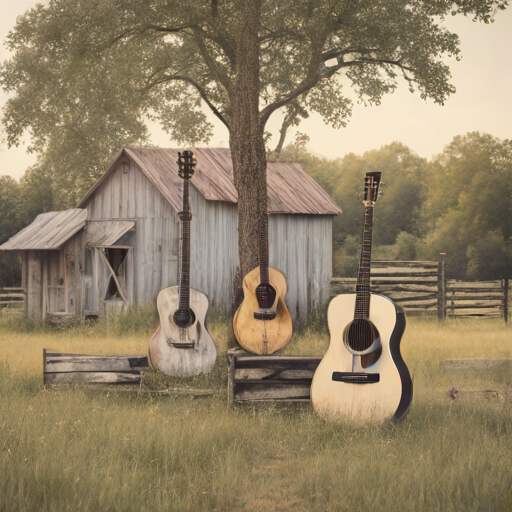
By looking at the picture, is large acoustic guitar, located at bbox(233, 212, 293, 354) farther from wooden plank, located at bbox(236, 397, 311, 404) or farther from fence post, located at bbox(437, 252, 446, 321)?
fence post, located at bbox(437, 252, 446, 321)

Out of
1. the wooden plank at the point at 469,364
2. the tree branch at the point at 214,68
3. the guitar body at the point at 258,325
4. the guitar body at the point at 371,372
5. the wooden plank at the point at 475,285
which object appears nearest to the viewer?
the guitar body at the point at 371,372

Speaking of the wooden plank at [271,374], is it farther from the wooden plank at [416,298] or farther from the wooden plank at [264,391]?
the wooden plank at [416,298]

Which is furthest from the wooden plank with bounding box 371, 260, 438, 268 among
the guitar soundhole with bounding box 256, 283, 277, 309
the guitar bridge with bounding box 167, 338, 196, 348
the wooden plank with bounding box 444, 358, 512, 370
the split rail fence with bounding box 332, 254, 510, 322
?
the guitar bridge with bounding box 167, 338, 196, 348

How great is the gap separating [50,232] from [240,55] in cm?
1162

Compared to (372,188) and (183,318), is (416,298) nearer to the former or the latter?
(183,318)

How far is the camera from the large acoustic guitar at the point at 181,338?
834cm

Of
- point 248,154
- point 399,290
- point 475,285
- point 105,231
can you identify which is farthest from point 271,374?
point 475,285

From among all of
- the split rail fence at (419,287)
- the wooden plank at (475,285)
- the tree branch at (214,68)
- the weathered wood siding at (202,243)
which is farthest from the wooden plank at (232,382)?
the wooden plank at (475,285)

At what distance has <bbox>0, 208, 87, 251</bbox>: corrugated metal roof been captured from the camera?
60.1ft

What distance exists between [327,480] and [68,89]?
11313mm

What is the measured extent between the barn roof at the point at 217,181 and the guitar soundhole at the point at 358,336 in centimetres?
921

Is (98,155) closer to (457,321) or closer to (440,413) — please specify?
(457,321)

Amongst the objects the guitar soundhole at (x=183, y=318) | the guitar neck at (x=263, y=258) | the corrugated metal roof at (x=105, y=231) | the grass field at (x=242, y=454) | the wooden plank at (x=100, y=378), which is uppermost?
the corrugated metal roof at (x=105, y=231)

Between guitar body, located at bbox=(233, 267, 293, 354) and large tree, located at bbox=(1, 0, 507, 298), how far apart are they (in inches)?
28.2
